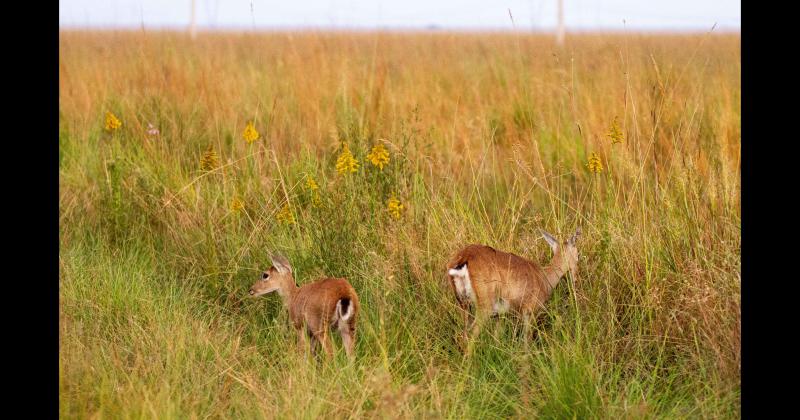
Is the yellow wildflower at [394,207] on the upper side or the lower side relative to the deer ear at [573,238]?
upper

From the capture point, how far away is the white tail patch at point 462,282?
170 inches

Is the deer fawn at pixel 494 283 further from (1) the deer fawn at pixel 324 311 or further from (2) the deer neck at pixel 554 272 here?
(1) the deer fawn at pixel 324 311

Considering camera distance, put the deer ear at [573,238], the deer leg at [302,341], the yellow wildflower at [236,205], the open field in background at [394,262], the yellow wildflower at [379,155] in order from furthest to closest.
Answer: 1. the yellow wildflower at [236,205]
2. the yellow wildflower at [379,155]
3. the deer ear at [573,238]
4. the deer leg at [302,341]
5. the open field in background at [394,262]

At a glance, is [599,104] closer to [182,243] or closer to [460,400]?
[182,243]

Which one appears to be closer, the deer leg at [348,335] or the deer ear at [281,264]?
the deer leg at [348,335]

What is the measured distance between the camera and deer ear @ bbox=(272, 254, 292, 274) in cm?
479

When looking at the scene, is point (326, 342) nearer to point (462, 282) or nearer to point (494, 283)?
point (462, 282)

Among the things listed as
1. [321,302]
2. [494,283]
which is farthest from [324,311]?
[494,283]

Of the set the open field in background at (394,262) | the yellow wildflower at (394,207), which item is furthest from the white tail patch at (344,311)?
the yellow wildflower at (394,207)

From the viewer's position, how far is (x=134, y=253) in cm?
567

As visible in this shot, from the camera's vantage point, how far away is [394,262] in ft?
16.0

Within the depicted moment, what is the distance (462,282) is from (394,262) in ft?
1.95

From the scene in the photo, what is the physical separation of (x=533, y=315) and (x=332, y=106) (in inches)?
146

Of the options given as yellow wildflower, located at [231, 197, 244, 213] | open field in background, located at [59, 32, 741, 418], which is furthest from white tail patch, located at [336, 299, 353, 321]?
yellow wildflower, located at [231, 197, 244, 213]
